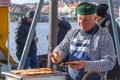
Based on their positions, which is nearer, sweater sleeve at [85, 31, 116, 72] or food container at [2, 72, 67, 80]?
food container at [2, 72, 67, 80]

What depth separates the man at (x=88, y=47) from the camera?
4.07 m

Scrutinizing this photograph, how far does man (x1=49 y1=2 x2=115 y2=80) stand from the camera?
407cm

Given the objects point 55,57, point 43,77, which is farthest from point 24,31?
point 43,77

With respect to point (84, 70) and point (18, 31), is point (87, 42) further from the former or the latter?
point (18, 31)

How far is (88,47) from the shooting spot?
4195mm

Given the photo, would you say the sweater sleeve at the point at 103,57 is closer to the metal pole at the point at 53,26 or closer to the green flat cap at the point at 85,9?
the green flat cap at the point at 85,9

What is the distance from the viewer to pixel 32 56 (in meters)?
9.16

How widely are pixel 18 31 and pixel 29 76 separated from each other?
5.15 m

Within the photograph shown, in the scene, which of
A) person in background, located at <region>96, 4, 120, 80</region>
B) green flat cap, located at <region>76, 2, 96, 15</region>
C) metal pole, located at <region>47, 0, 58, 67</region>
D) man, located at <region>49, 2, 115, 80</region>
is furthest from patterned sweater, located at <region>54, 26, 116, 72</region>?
person in background, located at <region>96, 4, 120, 80</region>

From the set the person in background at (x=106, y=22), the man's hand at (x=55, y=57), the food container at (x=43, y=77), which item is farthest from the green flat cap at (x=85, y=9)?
the person in background at (x=106, y=22)

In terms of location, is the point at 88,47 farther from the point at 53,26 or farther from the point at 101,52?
the point at 53,26

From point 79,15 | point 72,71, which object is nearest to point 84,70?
point 72,71

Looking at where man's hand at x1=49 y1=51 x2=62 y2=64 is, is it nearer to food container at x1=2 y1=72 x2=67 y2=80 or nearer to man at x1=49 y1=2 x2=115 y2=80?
man at x1=49 y1=2 x2=115 y2=80

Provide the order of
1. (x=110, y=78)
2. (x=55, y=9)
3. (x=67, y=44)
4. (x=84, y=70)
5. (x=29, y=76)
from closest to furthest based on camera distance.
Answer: (x=29, y=76) < (x=84, y=70) < (x=67, y=44) < (x=55, y=9) < (x=110, y=78)
